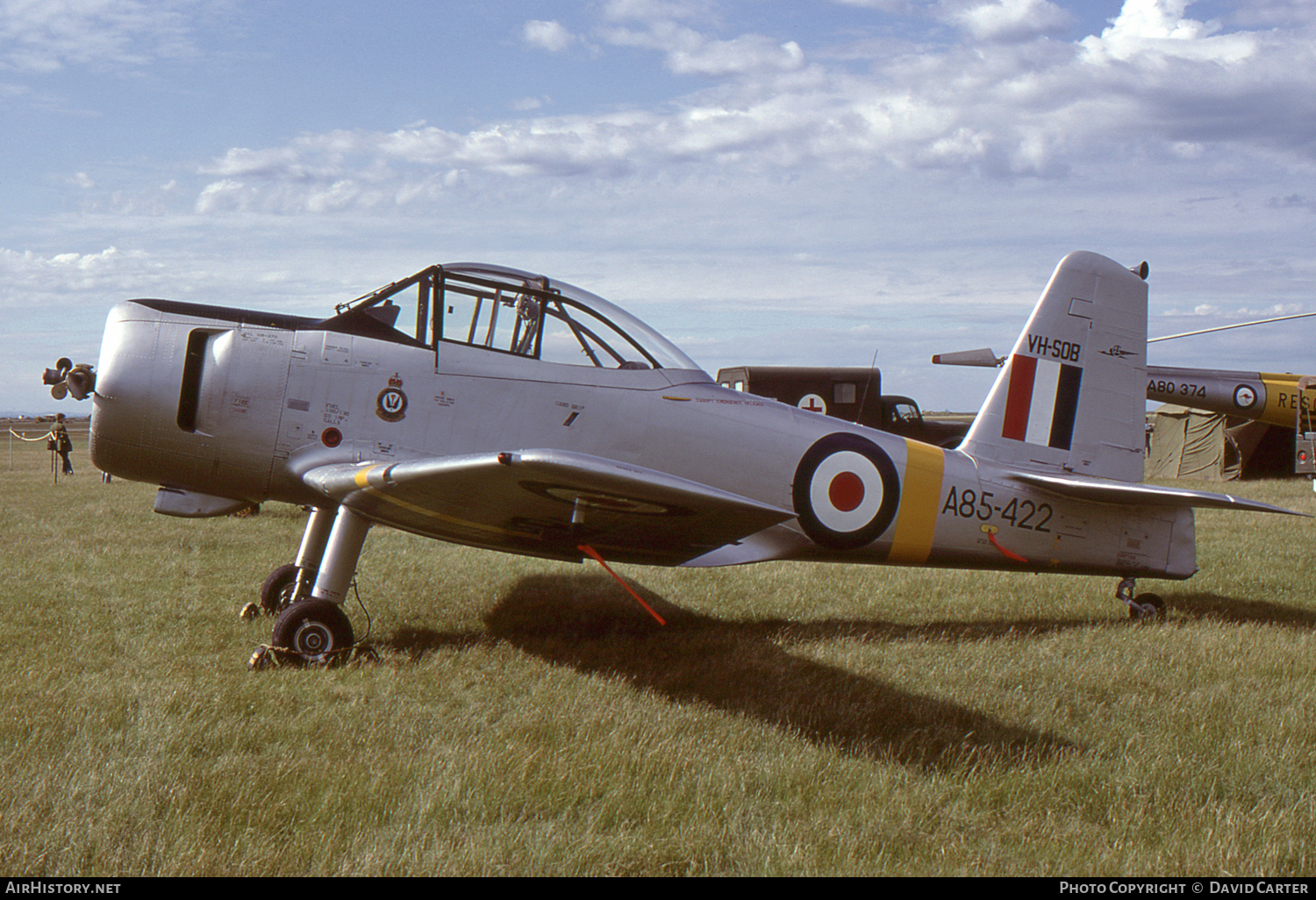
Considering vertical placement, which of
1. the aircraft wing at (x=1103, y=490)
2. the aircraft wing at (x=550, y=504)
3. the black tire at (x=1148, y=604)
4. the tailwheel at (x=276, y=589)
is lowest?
the tailwheel at (x=276, y=589)

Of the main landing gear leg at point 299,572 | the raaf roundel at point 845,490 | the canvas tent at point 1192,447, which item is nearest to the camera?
the raaf roundel at point 845,490

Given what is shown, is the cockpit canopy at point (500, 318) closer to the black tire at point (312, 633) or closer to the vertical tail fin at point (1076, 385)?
the black tire at point (312, 633)

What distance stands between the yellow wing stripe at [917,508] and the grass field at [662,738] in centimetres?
64

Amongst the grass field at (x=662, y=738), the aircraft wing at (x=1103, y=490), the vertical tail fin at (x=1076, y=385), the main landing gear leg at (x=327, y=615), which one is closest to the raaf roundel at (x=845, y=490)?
the grass field at (x=662, y=738)

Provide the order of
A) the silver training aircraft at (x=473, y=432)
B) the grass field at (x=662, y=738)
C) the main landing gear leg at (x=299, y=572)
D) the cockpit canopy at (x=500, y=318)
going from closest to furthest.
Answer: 1. the grass field at (x=662, y=738)
2. the silver training aircraft at (x=473, y=432)
3. the cockpit canopy at (x=500, y=318)
4. the main landing gear leg at (x=299, y=572)

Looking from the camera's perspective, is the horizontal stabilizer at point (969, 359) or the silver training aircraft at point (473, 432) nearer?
the silver training aircraft at point (473, 432)

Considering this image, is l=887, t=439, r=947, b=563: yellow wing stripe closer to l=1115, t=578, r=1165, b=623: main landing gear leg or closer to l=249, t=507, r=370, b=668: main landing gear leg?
l=1115, t=578, r=1165, b=623: main landing gear leg

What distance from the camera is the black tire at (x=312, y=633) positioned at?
5062 mm

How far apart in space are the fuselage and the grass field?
39.6 inches

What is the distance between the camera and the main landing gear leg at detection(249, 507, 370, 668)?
199 inches

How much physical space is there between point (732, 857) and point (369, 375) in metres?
3.67

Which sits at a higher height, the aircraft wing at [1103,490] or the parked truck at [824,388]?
the parked truck at [824,388]

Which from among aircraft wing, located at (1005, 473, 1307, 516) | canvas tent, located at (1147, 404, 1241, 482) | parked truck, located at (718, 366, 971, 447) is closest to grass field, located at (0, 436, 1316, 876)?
aircraft wing, located at (1005, 473, 1307, 516)

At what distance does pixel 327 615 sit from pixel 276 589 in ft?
5.63
